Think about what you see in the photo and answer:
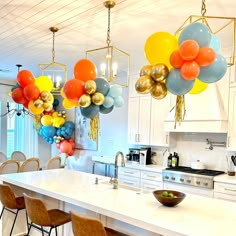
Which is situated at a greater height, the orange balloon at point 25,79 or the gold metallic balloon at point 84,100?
the orange balloon at point 25,79

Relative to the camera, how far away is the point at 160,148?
508cm

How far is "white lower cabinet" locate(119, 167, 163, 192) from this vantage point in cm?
440

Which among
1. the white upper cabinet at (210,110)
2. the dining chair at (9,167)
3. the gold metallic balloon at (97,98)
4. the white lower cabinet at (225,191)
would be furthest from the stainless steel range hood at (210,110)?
the dining chair at (9,167)

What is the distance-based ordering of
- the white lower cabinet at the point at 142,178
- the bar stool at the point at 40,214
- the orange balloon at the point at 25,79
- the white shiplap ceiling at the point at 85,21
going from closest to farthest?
the bar stool at the point at 40,214
the white shiplap ceiling at the point at 85,21
the orange balloon at the point at 25,79
the white lower cabinet at the point at 142,178

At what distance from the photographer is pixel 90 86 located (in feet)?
8.59

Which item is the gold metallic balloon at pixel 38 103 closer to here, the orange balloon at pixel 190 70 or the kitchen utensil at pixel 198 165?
the orange balloon at pixel 190 70

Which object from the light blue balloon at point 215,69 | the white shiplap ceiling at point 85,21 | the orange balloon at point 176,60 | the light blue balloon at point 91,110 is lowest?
the light blue balloon at point 91,110

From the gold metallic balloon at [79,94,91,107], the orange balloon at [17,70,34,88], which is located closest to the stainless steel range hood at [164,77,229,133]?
the gold metallic balloon at [79,94,91,107]

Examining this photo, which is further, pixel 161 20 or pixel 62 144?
pixel 62 144

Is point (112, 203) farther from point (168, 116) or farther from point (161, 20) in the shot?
point (168, 116)

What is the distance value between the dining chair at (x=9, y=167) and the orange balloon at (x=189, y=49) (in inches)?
158

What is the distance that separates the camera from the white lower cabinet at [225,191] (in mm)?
3490

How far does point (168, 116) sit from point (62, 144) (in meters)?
3.11

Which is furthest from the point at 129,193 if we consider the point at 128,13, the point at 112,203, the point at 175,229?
the point at 128,13
